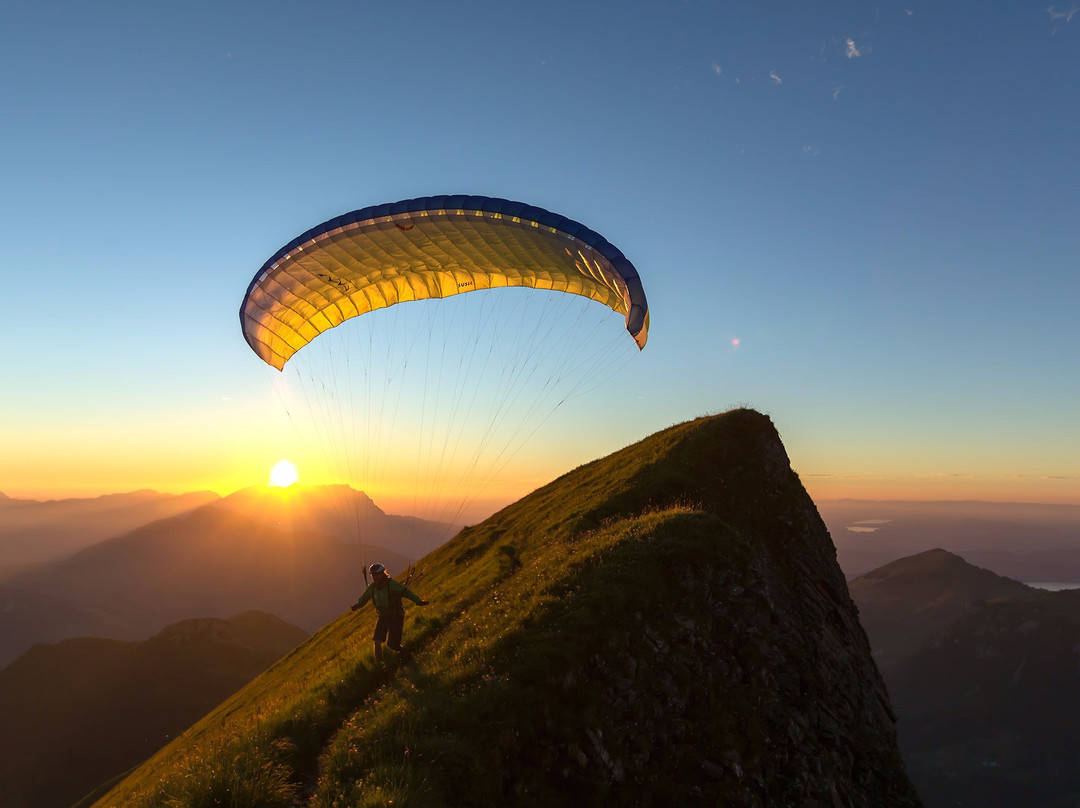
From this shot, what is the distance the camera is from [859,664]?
16.5 metres

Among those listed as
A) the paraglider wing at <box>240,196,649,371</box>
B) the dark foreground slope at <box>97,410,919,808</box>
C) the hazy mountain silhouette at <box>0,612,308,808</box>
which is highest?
the paraglider wing at <box>240,196,649,371</box>

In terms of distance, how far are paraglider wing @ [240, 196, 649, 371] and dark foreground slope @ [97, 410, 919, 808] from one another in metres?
8.80

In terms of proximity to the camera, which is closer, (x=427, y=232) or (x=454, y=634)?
(x=454, y=634)

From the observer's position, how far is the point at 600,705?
31.7ft

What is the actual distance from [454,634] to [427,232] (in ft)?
54.3

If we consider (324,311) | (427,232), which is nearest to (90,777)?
(324,311)

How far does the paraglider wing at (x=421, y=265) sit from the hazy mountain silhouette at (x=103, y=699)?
375 ft

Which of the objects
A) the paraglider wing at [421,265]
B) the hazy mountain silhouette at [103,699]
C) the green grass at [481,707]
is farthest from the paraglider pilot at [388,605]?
the hazy mountain silhouette at [103,699]

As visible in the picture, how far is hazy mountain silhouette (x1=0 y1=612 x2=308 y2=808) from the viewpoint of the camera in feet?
343

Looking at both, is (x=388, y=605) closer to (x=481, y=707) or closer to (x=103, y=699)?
(x=481, y=707)

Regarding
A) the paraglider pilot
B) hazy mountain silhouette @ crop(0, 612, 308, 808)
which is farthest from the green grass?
hazy mountain silhouette @ crop(0, 612, 308, 808)

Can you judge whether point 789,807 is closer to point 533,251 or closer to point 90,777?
point 533,251

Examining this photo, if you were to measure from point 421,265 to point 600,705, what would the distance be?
2050cm

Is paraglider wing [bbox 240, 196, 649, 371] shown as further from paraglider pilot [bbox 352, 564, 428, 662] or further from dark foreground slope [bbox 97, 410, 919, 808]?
paraglider pilot [bbox 352, 564, 428, 662]
